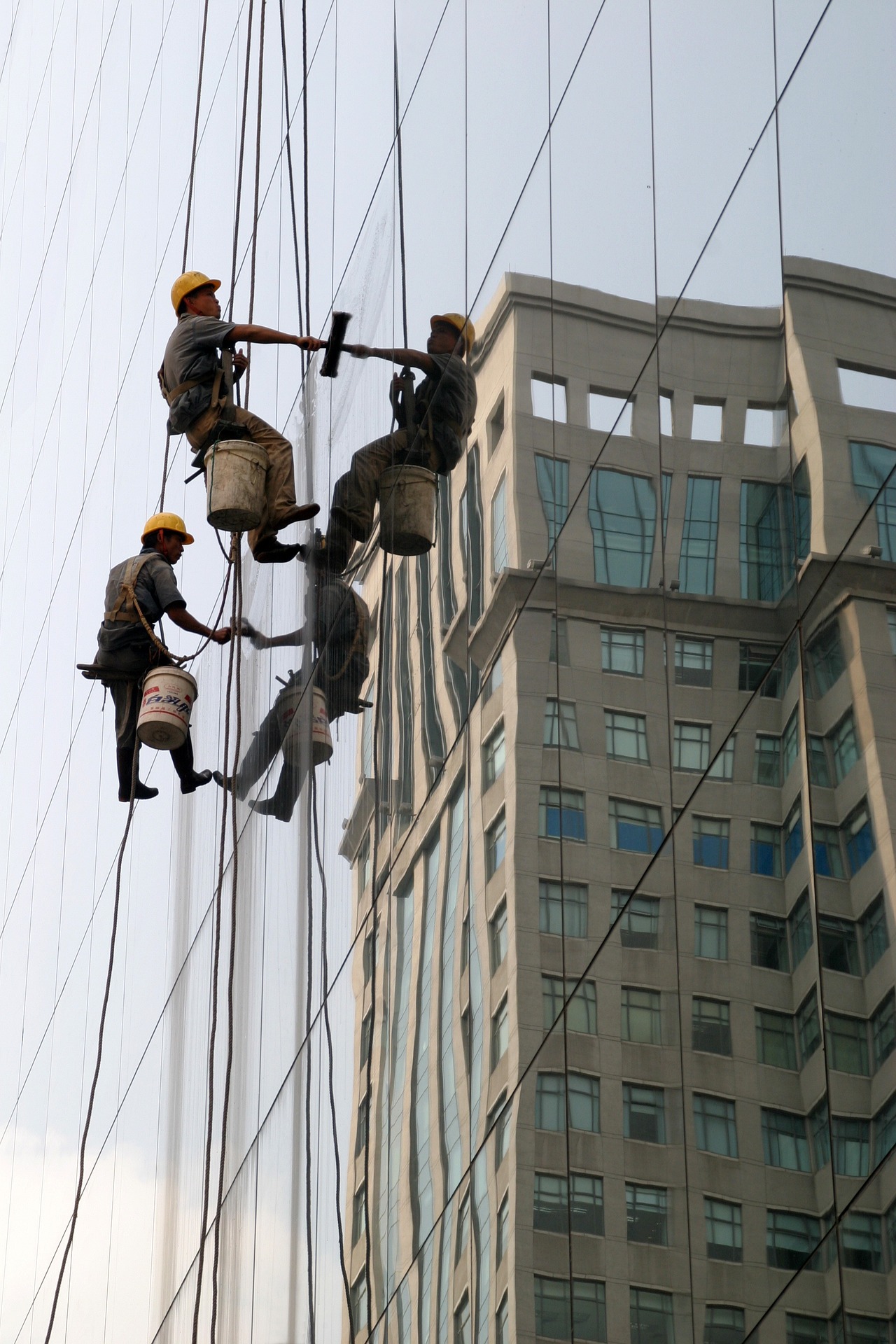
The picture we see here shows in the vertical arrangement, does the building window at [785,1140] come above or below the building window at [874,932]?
below

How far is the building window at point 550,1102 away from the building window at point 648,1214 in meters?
0.61

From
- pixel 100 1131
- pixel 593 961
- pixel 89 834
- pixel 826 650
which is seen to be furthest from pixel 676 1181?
pixel 89 834

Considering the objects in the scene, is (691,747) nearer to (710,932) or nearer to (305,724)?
(710,932)

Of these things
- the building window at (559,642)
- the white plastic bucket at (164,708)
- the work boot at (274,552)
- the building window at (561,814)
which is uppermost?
the work boot at (274,552)

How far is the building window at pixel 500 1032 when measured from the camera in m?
8.68

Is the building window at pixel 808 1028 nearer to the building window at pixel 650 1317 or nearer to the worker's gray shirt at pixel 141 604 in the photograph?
the building window at pixel 650 1317

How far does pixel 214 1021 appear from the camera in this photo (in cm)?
1409

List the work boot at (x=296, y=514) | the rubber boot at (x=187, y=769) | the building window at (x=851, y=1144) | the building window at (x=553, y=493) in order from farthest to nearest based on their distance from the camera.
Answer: the rubber boot at (x=187, y=769)
the work boot at (x=296, y=514)
the building window at (x=553, y=493)
the building window at (x=851, y=1144)

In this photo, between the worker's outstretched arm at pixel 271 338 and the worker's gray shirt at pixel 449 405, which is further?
the worker's outstretched arm at pixel 271 338

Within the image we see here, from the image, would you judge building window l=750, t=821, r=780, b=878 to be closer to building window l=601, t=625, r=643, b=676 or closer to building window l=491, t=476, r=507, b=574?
building window l=601, t=625, r=643, b=676

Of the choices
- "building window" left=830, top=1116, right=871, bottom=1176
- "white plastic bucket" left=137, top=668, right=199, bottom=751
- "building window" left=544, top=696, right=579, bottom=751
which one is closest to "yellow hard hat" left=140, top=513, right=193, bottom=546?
"white plastic bucket" left=137, top=668, right=199, bottom=751

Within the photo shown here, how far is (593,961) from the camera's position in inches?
316

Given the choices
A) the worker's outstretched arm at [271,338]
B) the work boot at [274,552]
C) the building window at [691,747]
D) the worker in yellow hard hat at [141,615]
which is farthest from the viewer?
the worker in yellow hard hat at [141,615]

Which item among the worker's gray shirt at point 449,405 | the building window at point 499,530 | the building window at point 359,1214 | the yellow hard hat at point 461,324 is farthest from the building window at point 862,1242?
the yellow hard hat at point 461,324
